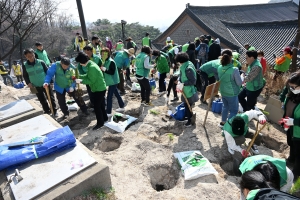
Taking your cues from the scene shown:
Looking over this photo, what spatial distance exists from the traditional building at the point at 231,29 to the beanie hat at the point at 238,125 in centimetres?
1340

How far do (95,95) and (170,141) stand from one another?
79.0 inches

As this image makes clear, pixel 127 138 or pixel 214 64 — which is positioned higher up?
pixel 214 64

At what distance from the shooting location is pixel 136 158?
13.5ft

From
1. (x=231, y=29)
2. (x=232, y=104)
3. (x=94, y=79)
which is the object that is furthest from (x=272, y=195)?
(x=231, y=29)

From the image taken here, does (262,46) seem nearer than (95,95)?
No

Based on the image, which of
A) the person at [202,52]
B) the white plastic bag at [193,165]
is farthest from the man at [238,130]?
the person at [202,52]

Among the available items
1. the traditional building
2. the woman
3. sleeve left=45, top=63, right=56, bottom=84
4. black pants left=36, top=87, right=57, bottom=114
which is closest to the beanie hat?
the woman

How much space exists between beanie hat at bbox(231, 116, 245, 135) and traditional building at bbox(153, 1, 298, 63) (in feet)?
44.0

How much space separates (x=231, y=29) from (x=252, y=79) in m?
17.4

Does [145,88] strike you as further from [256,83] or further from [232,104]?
[256,83]

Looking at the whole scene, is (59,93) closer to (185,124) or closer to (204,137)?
(185,124)

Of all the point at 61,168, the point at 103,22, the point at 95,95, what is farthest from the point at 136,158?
the point at 103,22

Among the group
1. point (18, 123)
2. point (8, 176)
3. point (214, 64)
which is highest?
point (214, 64)

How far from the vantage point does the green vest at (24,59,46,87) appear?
550 cm
